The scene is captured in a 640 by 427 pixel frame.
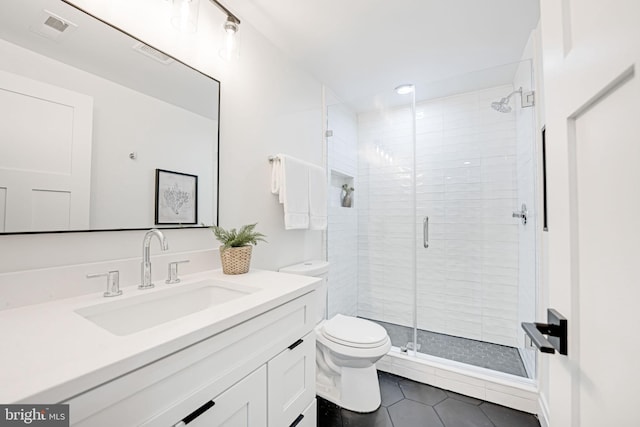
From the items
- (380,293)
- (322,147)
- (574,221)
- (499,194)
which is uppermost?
(322,147)

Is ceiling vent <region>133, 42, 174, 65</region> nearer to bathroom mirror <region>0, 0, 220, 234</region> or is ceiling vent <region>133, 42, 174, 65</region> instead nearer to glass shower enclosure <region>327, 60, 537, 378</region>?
bathroom mirror <region>0, 0, 220, 234</region>

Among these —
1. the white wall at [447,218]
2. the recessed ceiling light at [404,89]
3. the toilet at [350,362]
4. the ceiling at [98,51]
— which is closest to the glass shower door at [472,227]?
the white wall at [447,218]

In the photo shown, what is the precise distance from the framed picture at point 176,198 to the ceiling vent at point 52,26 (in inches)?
21.7

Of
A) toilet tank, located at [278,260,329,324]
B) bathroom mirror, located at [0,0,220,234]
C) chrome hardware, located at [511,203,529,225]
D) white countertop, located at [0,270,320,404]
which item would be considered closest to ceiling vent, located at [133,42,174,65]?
bathroom mirror, located at [0,0,220,234]

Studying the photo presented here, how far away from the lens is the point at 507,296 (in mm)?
2340

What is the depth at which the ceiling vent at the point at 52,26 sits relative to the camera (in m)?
0.92

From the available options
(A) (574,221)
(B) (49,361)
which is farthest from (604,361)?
(B) (49,361)

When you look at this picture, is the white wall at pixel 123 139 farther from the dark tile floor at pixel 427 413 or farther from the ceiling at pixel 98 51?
the dark tile floor at pixel 427 413

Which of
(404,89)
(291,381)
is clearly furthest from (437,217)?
(291,381)

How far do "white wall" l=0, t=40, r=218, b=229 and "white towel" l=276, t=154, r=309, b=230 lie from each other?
0.56 metres

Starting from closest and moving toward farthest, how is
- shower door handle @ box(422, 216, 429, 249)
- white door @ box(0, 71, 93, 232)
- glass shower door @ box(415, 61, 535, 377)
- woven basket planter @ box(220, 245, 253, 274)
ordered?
1. white door @ box(0, 71, 93, 232)
2. woven basket planter @ box(220, 245, 253, 274)
3. glass shower door @ box(415, 61, 535, 377)
4. shower door handle @ box(422, 216, 429, 249)

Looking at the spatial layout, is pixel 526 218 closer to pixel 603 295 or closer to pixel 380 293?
pixel 380 293

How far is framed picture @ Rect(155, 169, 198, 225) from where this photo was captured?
4.00 ft

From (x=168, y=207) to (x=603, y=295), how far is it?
1420 mm
